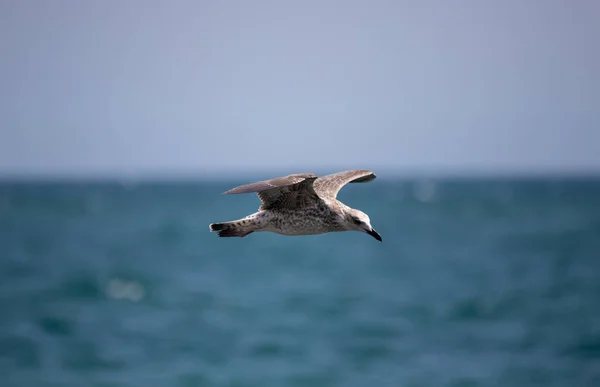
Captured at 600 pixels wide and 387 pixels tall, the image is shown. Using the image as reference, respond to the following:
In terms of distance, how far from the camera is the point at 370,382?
35625 mm

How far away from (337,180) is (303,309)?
115ft

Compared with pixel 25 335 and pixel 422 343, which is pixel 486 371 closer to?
pixel 422 343

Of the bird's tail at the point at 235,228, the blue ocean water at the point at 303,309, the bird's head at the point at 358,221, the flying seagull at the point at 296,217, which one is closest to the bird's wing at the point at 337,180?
the flying seagull at the point at 296,217

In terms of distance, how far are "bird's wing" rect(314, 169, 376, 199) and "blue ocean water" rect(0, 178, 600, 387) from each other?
21.6m

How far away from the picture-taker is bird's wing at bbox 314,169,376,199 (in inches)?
551

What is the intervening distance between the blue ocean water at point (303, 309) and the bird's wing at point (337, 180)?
849 inches

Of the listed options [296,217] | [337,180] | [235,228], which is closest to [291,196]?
[296,217]

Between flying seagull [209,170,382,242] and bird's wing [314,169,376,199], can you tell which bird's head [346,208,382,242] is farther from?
bird's wing [314,169,376,199]

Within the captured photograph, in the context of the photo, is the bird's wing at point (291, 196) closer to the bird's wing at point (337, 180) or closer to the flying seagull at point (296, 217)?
the flying seagull at point (296, 217)

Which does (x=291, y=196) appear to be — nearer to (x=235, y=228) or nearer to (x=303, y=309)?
(x=235, y=228)

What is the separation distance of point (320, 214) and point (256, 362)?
2636 centimetres

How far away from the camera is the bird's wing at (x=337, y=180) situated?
45.9 ft

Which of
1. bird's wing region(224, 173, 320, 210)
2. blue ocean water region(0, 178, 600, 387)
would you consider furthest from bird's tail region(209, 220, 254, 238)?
blue ocean water region(0, 178, 600, 387)

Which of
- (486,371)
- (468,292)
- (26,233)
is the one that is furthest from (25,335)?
A: (26,233)
